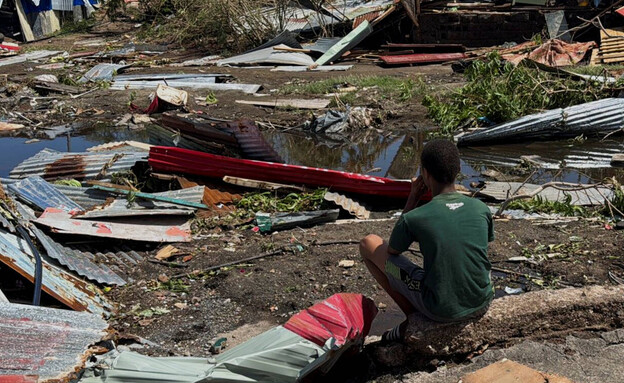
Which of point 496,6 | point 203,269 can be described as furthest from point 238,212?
point 496,6

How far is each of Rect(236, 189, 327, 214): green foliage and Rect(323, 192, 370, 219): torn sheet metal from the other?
114mm

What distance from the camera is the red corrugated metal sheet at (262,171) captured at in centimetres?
728

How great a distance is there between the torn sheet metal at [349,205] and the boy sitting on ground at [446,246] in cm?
315

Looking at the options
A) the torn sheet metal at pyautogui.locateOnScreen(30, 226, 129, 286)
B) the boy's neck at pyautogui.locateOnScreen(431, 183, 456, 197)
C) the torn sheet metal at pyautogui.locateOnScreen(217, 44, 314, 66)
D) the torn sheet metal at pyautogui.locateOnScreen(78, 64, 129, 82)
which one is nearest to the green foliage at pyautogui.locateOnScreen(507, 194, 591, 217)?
the boy's neck at pyautogui.locateOnScreen(431, 183, 456, 197)

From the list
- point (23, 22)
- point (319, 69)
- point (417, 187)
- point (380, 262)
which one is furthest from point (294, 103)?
point (23, 22)

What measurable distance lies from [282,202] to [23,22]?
2028cm

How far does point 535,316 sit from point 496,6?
14.8 metres

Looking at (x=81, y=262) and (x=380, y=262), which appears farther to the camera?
(x=81, y=262)

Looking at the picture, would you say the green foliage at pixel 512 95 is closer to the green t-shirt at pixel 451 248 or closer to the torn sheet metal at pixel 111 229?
the torn sheet metal at pixel 111 229

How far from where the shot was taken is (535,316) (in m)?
3.94

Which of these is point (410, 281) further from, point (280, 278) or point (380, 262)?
point (280, 278)

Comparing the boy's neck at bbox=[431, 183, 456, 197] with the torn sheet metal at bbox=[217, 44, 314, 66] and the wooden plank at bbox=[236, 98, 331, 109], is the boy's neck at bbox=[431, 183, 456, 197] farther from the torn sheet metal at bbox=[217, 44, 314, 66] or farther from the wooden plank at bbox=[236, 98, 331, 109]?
Result: the torn sheet metal at bbox=[217, 44, 314, 66]

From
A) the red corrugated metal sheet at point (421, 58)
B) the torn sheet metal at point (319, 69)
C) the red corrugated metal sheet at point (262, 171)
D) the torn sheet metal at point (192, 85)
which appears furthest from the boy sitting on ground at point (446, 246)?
the red corrugated metal sheet at point (421, 58)

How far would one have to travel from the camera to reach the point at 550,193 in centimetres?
730
